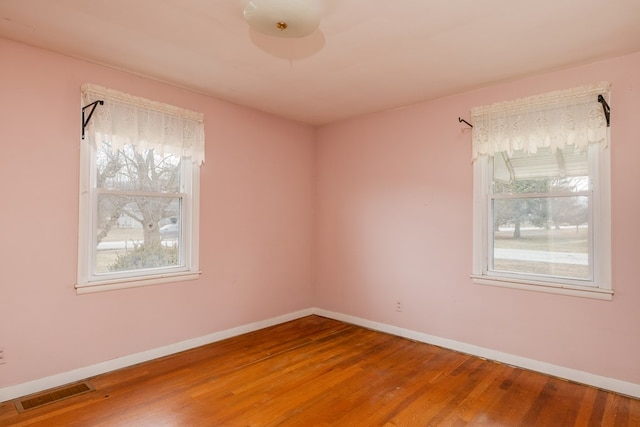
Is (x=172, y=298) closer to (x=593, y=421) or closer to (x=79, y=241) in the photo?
(x=79, y=241)

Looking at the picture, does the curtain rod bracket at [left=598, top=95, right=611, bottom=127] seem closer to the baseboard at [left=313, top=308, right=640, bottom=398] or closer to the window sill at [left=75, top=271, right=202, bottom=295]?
the baseboard at [left=313, top=308, right=640, bottom=398]

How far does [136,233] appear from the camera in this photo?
3.26 meters

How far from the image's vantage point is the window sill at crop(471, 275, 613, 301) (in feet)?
9.21

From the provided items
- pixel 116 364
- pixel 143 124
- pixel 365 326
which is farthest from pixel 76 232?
pixel 365 326

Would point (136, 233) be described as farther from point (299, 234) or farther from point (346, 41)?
point (346, 41)

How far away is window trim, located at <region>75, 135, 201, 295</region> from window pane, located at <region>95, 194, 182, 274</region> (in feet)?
0.25

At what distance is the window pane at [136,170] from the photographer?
3.05 meters

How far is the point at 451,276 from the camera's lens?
362 cm

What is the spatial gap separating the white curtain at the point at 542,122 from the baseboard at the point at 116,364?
3139 mm

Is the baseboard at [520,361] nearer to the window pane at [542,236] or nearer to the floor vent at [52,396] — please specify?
the window pane at [542,236]

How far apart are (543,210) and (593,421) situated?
1.63 metres

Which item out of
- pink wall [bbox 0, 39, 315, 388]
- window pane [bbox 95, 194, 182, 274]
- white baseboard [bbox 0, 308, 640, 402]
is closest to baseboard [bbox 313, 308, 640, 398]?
white baseboard [bbox 0, 308, 640, 402]

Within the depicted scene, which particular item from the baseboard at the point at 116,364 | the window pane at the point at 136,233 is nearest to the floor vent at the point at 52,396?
the baseboard at the point at 116,364

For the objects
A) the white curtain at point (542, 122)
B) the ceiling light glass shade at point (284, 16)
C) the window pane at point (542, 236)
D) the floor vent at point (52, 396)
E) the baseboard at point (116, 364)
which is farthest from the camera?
the window pane at point (542, 236)
